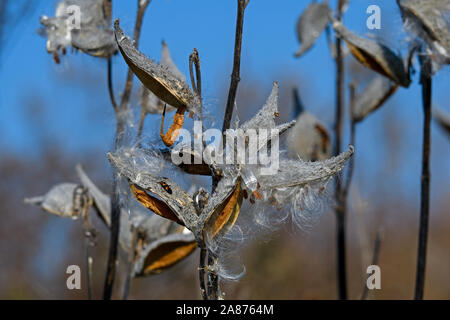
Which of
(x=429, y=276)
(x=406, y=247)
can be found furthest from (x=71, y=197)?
(x=406, y=247)

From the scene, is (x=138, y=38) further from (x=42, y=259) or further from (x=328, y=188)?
(x=42, y=259)

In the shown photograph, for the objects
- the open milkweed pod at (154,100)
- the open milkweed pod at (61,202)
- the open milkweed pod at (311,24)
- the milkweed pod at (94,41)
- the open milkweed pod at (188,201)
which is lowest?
the open milkweed pod at (188,201)

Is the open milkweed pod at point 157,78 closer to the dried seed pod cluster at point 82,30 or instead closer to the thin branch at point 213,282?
the thin branch at point 213,282

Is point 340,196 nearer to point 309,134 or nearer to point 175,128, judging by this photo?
point 309,134

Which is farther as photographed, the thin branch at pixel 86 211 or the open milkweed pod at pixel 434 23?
the thin branch at pixel 86 211

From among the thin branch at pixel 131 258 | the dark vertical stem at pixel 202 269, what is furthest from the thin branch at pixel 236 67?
the thin branch at pixel 131 258

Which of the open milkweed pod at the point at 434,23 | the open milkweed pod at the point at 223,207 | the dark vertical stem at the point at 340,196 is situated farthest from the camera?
the dark vertical stem at the point at 340,196

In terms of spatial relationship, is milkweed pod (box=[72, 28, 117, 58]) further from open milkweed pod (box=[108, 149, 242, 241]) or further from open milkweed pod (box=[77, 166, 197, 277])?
open milkweed pod (box=[108, 149, 242, 241])

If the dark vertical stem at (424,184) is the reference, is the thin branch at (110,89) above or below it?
above
